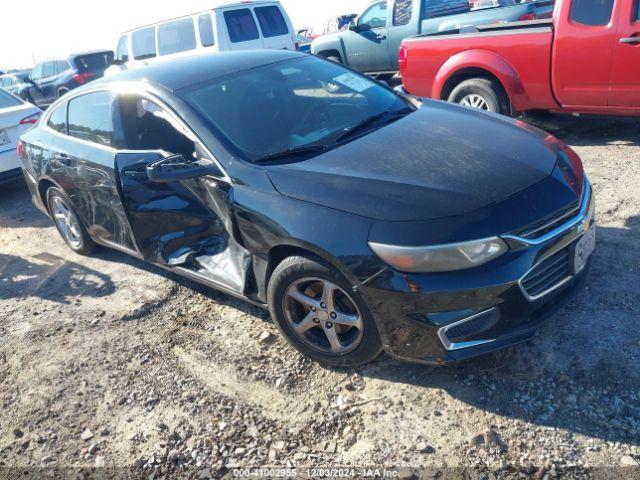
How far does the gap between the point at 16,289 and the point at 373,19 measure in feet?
28.3

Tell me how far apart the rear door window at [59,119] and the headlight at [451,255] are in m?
3.60

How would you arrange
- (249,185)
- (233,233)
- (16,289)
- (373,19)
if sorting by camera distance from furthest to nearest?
(373,19) < (16,289) < (233,233) < (249,185)

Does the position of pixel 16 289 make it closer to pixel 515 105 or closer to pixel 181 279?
pixel 181 279

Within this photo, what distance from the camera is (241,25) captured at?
11.7 m

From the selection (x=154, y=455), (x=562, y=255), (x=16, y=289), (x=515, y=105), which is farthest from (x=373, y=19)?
(x=154, y=455)

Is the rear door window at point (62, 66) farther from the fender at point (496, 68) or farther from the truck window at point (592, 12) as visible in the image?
the truck window at point (592, 12)

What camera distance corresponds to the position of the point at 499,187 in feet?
9.11

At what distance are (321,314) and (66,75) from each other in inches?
617

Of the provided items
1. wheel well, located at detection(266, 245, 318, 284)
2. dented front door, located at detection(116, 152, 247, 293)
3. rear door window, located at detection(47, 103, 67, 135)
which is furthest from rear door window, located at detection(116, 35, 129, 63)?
wheel well, located at detection(266, 245, 318, 284)

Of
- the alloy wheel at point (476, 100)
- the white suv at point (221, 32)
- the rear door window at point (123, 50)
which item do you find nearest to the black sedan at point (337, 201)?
the alloy wheel at point (476, 100)

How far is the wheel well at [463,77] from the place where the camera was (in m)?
6.61

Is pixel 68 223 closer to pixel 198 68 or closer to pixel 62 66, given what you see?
pixel 198 68

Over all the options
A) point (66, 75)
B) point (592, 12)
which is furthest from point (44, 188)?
point (66, 75)

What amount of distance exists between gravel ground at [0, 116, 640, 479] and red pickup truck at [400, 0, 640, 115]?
2.13 metres
